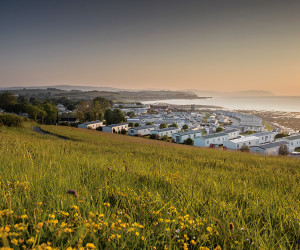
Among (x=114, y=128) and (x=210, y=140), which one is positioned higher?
(x=114, y=128)

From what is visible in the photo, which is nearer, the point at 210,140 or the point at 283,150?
the point at 283,150

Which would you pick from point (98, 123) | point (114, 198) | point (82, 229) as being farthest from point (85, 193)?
point (98, 123)

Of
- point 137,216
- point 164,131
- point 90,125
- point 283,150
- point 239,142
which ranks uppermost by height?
point 137,216

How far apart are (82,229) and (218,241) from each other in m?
1.15

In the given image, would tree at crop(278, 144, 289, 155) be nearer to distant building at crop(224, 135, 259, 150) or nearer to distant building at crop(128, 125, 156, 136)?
distant building at crop(224, 135, 259, 150)

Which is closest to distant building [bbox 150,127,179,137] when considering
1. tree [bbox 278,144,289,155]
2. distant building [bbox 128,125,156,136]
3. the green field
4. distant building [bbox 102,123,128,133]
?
distant building [bbox 128,125,156,136]

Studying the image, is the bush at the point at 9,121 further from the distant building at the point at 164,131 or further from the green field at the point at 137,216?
the distant building at the point at 164,131

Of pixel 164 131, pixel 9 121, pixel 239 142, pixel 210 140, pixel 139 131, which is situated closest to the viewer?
pixel 9 121

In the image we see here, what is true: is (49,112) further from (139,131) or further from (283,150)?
(283,150)

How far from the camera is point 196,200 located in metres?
2.44

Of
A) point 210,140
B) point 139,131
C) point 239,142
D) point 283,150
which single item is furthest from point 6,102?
point 283,150

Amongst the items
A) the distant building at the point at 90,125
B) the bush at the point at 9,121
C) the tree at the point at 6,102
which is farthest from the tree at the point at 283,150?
the tree at the point at 6,102

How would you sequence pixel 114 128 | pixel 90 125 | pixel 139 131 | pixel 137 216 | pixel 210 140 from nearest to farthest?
pixel 137 216 < pixel 210 140 < pixel 114 128 < pixel 90 125 < pixel 139 131

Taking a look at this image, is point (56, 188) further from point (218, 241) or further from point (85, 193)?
point (218, 241)
